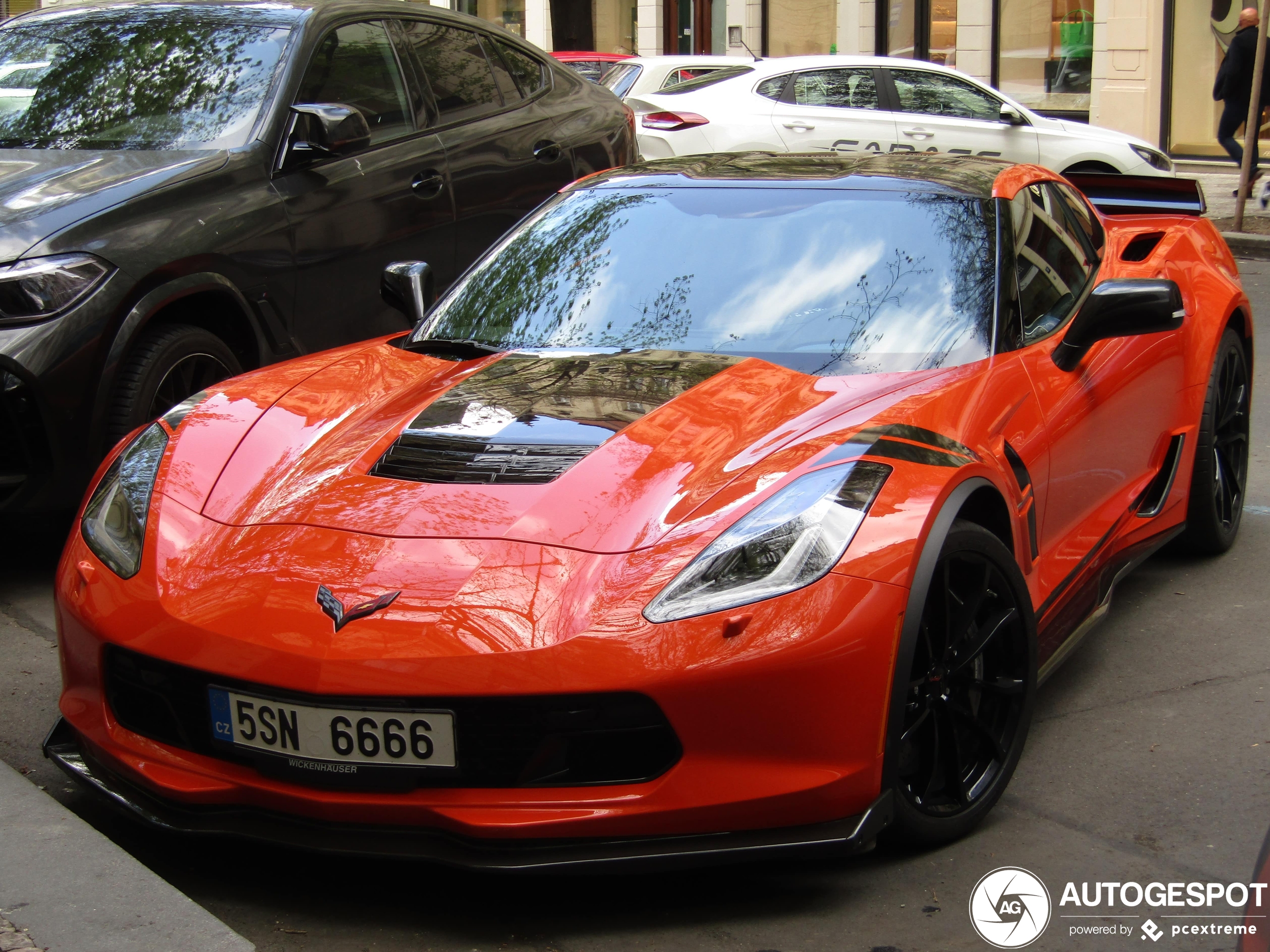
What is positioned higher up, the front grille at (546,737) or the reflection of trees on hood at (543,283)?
the reflection of trees on hood at (543,283)

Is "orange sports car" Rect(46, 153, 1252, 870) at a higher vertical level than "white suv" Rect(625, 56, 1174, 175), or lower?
higher

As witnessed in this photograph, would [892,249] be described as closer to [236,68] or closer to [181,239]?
[181,239]

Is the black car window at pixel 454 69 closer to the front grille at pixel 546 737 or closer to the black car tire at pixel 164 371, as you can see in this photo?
the black car tire at pixel 164 371

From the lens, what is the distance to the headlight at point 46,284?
4680mm

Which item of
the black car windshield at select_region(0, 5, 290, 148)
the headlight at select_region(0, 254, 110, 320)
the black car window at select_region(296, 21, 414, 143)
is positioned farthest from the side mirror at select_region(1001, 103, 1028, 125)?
the headlight at select_region(0, 254, 110, 320)

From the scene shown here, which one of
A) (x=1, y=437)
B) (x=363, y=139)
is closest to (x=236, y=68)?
(x=363, y=139)

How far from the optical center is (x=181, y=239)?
5.12 meters

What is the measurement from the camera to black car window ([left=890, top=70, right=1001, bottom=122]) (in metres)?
13.6

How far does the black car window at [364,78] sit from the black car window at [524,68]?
85 centimetres

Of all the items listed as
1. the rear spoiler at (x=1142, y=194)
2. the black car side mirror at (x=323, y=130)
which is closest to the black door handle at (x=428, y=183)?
the black car side mirror at (x=323, y=130)

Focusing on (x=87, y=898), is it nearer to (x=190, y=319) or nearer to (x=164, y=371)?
(x=164, y=371)

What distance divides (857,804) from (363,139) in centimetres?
375

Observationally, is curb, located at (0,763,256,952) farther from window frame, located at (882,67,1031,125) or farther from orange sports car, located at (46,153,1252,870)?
window frame, located at (882,67,1031,125)

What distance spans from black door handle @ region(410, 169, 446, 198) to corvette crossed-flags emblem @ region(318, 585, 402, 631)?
3.69 metres
